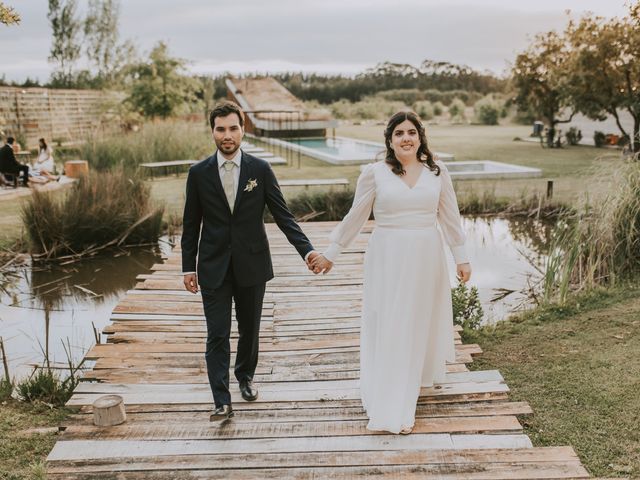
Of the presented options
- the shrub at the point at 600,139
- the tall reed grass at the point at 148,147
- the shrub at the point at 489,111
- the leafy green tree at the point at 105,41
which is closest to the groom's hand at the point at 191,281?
the tall reed grass at the point at 148,147

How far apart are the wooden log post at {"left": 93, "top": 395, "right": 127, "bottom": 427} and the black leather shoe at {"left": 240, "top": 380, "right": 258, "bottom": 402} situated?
68 cm

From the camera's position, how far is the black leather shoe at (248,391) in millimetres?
3688

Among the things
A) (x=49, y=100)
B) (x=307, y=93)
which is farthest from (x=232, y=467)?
(x=307, y=93)

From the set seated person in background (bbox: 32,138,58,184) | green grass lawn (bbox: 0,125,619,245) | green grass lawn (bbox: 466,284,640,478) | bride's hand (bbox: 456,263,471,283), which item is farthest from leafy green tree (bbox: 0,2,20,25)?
seated person in background (bbox: 32,138,58,184)

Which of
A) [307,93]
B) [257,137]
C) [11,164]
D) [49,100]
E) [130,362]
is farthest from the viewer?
[307,93]

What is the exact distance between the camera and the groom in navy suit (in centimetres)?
336

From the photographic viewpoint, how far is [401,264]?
3.35 meters

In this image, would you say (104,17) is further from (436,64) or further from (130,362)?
(130,362)

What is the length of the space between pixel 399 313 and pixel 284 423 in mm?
855

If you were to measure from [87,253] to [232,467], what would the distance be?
660cm

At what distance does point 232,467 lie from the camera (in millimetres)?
2947

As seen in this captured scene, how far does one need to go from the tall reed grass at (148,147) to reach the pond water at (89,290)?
6.47 m

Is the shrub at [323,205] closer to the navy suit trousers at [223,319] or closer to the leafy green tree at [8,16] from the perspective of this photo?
the leafy green tree at [8,16]

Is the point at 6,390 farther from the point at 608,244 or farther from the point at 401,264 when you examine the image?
the point at 608,244
